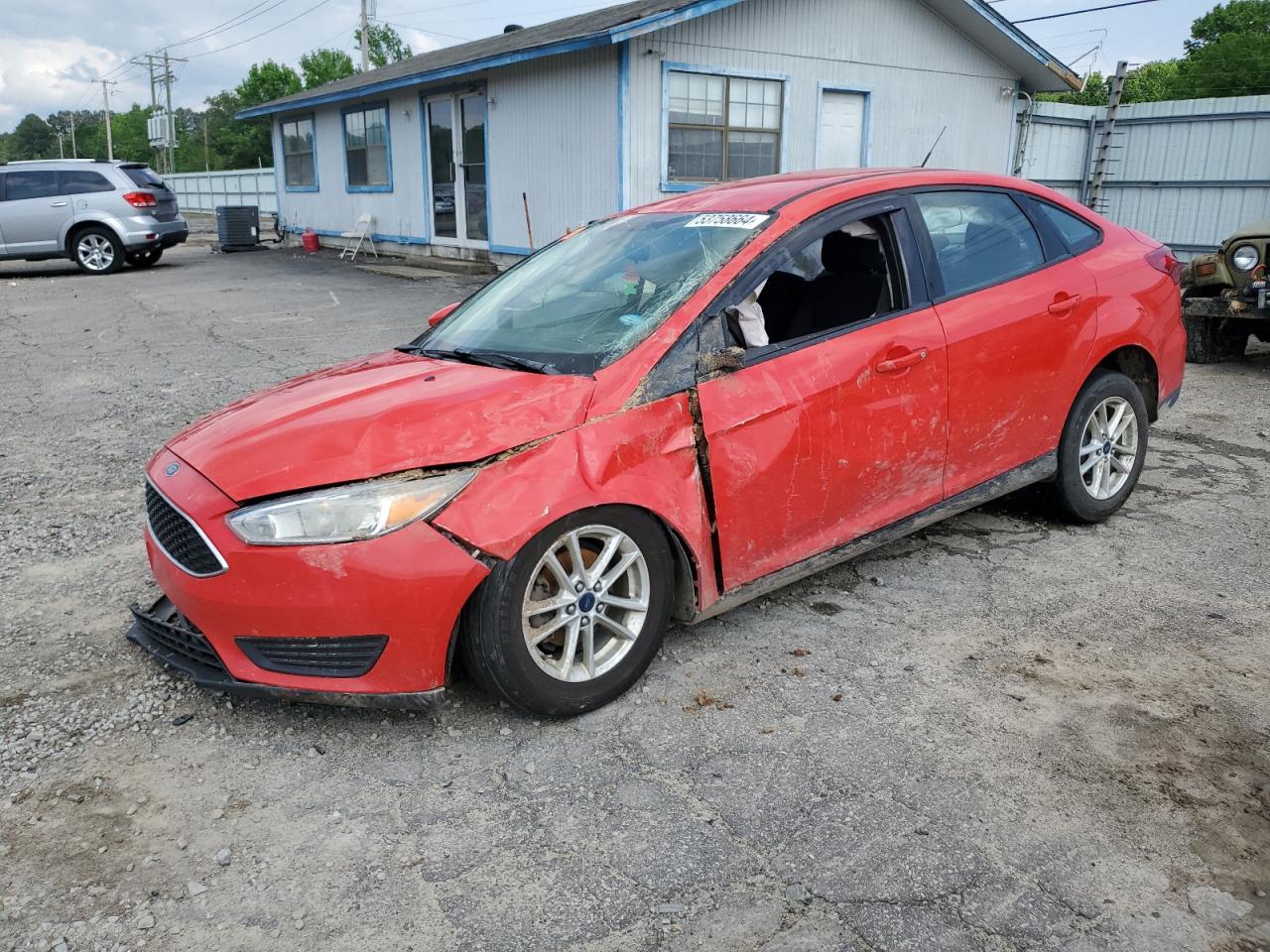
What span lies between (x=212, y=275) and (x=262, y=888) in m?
16.3

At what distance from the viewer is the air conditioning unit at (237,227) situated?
21438mm

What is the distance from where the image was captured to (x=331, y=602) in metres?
2.85

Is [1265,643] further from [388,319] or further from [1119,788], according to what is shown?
[388,319]

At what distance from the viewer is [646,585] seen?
10.6 ft

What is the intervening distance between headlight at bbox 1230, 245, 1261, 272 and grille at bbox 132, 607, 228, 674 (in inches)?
324

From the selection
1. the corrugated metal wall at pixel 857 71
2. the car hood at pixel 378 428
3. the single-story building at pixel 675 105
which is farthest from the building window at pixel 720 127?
the car hood at pixel 378 428

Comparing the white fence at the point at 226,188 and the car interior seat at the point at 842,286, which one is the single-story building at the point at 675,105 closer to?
the car interior seat at the point at 842,286

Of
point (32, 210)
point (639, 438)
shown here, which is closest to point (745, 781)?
point (639, 438)

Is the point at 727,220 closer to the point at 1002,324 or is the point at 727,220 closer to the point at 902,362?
the point at 902,362

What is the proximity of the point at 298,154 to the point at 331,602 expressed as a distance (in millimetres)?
22367

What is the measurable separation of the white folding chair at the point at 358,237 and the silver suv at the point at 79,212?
3.70m

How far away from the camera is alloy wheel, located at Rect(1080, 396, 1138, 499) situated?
4.61 metres

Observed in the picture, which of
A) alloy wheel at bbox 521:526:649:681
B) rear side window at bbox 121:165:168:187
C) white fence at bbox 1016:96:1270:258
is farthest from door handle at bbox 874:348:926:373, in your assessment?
rear side window at bbox 121:165:168:187

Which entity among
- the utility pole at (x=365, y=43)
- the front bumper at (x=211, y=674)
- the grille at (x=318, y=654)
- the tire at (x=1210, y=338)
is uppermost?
the utility pole at (x=365, y=43)
